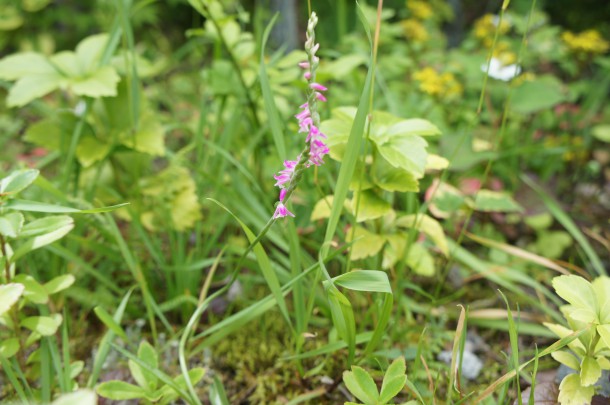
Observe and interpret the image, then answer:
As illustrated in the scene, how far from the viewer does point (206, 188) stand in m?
1.70

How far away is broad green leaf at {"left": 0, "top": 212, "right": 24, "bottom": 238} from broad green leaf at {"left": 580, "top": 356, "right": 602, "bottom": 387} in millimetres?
1097

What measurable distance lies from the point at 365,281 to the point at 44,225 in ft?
2.19

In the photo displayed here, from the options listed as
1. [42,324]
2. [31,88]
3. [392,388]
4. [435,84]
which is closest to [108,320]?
[42,324]

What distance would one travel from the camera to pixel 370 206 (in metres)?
1.15

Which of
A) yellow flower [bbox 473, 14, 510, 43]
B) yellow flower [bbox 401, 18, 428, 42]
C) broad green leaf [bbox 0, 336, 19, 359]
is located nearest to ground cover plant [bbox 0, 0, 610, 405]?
broad green leaf [bbox 0, 336, 19, 359]

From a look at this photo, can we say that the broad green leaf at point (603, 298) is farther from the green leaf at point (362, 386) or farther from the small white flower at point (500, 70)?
the small white flower at point (500, 70)

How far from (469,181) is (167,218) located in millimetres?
1094

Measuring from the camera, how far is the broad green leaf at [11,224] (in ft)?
2.99

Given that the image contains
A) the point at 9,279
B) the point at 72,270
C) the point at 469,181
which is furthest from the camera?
the point at 469,181

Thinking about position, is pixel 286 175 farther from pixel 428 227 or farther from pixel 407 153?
pixel 428 227

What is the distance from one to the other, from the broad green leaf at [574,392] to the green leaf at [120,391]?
83 centimetres

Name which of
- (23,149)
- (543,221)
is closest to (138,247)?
(23,149)

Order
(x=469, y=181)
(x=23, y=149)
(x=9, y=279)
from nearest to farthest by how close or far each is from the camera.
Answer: (x=9, y=279) < (x=469, y=181) < (x=23, y=149)

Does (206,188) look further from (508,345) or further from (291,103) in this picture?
(508,345)
